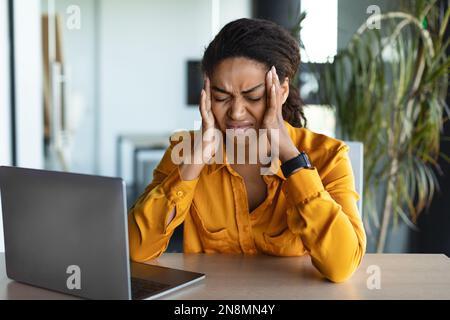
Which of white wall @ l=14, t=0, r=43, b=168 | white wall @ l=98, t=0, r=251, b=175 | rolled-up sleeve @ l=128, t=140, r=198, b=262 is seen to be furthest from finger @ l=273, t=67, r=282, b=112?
white wall @ l=98, t=0, r=251, b=175

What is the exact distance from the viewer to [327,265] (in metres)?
1.38

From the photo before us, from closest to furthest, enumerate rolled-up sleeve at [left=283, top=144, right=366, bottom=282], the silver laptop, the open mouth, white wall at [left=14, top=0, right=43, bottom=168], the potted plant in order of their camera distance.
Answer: the silver laptop, rolled-up sleeve at [left=283, top=144, right=366, bottom=282], the open mouth, the potted plant, white wall at [left=14, top=0, right=43, bottom=168]

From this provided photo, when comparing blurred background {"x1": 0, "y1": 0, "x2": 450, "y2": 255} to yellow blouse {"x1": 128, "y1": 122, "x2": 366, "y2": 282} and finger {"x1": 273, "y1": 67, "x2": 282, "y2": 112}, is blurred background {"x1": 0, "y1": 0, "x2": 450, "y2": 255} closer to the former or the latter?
yellow blouse {"x1": 128, "y1": 122, "x2": 366, "y2": 282}

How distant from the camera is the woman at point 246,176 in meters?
1.57

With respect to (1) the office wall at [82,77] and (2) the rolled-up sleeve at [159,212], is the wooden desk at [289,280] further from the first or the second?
(1) the office wall at [82,77]

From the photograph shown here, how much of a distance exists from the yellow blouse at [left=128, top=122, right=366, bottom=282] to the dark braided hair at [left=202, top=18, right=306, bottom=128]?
0.67 feet

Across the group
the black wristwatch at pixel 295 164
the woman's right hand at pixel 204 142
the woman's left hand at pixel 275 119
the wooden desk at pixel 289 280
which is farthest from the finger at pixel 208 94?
the wooden desk at pixel 289 280

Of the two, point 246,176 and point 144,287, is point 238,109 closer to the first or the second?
point 246,176

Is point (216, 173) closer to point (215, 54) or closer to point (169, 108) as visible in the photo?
point (215, 54)

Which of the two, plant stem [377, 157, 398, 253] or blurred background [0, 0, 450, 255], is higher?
blurred background [0, 0, 450, 255]

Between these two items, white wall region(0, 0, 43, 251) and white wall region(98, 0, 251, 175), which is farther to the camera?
white wall region(98, 0, 251, 175)

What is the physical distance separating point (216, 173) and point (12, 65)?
1.90 m

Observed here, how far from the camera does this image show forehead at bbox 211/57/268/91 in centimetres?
161

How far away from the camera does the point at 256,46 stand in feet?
5.41
